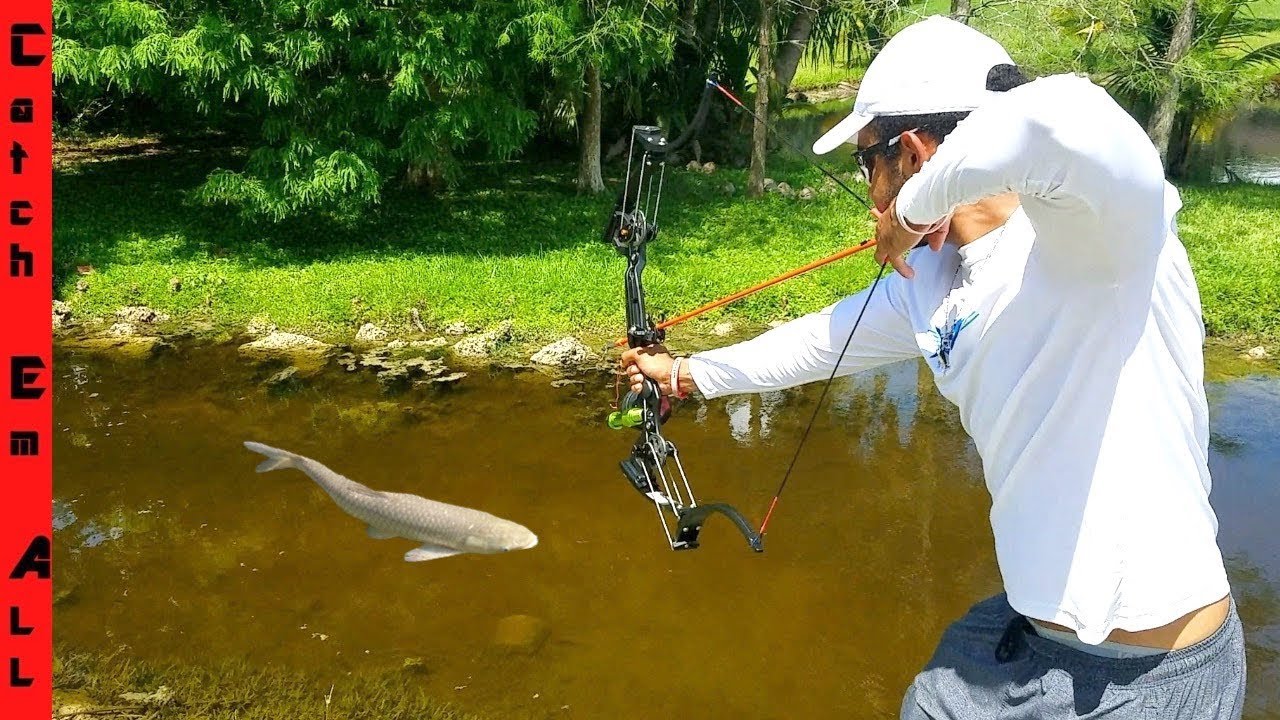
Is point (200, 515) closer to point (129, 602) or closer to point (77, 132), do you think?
point (129, 602)

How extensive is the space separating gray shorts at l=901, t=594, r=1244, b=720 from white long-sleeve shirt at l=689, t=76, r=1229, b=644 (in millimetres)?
117

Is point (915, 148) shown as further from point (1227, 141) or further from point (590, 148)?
point (1227, 141)

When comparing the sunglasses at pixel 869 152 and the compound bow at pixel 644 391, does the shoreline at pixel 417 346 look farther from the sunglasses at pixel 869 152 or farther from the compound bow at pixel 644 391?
the sunglasses at pixel 869 152

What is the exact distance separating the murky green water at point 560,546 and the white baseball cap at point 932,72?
3.23 metres

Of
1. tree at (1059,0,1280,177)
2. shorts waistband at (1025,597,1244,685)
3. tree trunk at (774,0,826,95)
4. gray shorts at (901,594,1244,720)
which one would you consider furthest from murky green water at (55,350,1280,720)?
tree trunk at (774,0,826,95)

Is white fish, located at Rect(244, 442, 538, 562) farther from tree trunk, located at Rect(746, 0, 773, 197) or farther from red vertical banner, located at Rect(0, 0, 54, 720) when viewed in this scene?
tree trunk, located at Rect(746, 0, 773, 197)

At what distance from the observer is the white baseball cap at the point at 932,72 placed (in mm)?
2115

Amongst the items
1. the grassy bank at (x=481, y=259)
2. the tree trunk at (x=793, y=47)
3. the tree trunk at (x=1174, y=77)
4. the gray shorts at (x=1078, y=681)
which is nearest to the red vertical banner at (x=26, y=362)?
the grassy bank at (x=481, y=259)

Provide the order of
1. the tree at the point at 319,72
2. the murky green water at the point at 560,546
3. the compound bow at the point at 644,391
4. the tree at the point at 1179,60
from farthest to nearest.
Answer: the tree at the point at 1179,60
the tree at the point at 319,72
the murky green water at the point at 560,546
the compound bow at the point at 644,391

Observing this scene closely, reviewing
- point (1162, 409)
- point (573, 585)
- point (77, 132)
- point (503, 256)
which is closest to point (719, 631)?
point (573, 585)

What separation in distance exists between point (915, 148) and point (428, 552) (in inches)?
108

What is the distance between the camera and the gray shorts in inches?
79.9

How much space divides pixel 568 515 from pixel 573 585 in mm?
771

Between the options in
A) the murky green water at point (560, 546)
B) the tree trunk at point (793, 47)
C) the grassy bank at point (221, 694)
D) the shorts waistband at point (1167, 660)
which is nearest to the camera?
the shorts waistband at point (1167, 660)
